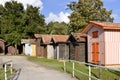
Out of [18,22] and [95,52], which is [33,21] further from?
[95,52]

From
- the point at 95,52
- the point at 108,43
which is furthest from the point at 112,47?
the point at 95,52

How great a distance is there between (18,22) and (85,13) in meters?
17.5

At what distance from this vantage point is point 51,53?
4456cm

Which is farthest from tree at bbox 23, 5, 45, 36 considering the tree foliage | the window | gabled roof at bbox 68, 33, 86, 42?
the window

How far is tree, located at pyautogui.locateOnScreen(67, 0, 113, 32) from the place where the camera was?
171 ft

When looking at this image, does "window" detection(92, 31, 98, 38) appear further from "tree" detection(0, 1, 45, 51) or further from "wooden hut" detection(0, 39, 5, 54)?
"tree" detection(0, 1, 45, 51)

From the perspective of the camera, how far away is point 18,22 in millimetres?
62125

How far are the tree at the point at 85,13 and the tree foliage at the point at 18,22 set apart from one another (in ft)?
41.1

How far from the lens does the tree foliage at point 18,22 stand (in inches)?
2420

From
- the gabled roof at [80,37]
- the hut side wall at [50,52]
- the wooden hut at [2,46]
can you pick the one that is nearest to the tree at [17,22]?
the wooden hut at [2,46]

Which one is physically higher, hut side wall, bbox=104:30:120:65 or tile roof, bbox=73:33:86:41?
tile roof, bbox=73:33:86:41

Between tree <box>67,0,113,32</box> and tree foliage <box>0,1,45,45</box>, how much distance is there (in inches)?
493

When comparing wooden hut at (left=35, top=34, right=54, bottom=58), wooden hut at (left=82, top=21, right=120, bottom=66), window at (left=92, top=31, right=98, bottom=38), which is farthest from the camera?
wooden hut at (left=35, top=34, right=54, bottom=58)

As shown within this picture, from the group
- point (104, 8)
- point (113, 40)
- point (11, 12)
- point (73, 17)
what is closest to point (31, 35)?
point (11, 12)
